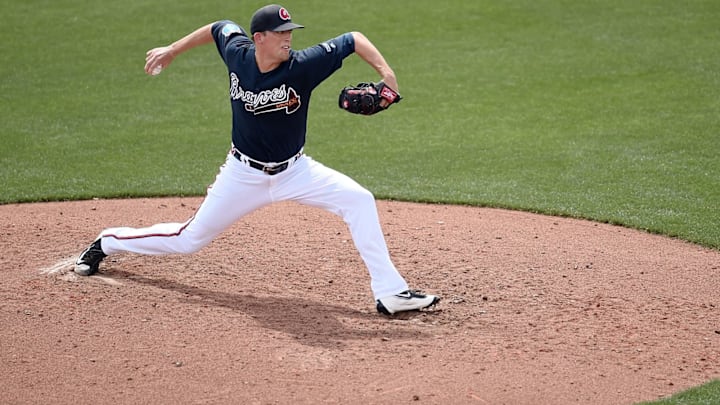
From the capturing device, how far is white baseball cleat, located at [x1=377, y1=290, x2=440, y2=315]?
20.5 ft

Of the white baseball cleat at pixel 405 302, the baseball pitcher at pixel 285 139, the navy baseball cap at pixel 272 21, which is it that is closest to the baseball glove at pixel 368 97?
the baseball pitcher at pixel 285 139

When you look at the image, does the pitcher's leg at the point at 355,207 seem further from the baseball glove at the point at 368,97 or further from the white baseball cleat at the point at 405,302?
the baseball glove at the point at 368,97

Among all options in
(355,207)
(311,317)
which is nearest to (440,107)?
(355,207)

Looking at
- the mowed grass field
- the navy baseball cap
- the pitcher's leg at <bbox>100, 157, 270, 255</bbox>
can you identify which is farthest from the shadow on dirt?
the mowed grass field

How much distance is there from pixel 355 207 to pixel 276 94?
2.92 ft

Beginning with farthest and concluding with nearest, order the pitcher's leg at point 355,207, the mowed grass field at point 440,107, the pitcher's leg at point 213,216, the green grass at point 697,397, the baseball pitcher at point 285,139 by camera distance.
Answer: the mowed grass field at point 440,107, the pitcher's leg at point 213,216, the pitcher's leg at point 355,207, the baseball pitcher at point 285,139, the green grass at point 697,397

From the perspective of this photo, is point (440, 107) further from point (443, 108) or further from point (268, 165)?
point (268, 165)

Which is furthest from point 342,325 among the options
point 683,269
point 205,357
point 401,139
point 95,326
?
point 401,139

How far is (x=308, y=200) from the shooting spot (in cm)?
634

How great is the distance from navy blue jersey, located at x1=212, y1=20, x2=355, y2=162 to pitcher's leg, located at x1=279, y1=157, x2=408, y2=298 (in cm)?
20

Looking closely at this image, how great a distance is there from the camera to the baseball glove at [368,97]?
5.81 m

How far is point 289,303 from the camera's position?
654 cm

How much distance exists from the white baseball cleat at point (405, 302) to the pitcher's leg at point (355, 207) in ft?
0.13

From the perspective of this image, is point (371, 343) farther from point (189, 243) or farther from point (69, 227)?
point (69, 227)
